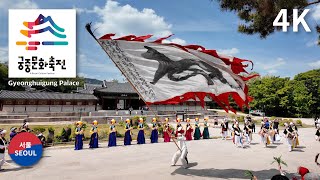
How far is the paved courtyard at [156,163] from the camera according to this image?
11766 mm

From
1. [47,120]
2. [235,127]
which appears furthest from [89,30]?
[47,120]

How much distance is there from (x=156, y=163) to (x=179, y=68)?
5473 millimetres

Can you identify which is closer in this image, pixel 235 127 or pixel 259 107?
pixel 235 127

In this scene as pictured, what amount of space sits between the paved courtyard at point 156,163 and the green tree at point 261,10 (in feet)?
22.3

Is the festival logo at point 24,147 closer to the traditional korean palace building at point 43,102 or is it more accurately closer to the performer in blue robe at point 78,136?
the performer in blue robe at point 78,136

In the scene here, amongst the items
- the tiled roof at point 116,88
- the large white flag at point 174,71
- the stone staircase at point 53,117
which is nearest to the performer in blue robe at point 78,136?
the large white flag at point 174,71

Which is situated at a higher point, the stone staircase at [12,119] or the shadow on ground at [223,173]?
the stone staircase at [12,119]

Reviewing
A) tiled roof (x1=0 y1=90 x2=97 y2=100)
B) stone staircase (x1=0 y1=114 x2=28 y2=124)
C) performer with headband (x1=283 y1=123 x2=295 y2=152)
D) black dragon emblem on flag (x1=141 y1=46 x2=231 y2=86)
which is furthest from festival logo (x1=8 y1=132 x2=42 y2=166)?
tiled roof (x1=0 y1=90 x2=97 y2=100)

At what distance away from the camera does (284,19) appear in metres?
12.9

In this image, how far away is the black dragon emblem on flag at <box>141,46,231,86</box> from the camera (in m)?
11.2

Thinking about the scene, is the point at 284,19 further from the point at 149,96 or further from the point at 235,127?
the point at 235,127

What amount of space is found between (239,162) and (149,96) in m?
6.95

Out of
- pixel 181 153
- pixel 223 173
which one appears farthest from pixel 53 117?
pixel 223 173

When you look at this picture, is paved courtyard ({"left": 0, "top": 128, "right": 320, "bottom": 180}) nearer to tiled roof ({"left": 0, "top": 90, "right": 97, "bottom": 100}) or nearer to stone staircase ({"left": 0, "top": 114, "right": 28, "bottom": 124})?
stone staircase ({"left": 0, "top": 114, "right": 28, "bottom": 124})
